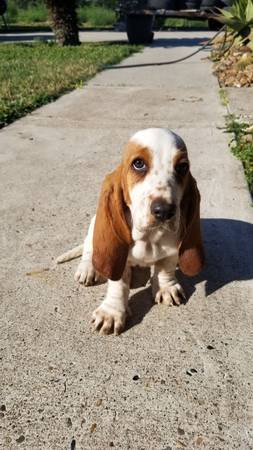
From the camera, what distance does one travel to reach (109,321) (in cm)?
228

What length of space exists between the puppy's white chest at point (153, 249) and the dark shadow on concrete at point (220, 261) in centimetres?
30

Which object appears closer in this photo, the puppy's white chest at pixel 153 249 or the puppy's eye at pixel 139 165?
the puppy's eye at pixel 139 165

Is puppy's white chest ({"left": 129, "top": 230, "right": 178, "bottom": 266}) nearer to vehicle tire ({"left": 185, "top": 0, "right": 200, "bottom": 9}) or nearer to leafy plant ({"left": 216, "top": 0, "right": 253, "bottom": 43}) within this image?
leafy plant ({"left": 216, "top": 0, "right": 253, "bottom": 43})

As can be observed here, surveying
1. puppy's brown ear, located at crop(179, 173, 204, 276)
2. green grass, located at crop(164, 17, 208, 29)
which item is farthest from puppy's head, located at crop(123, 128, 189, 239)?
green grass, located at crop(164, 17, 208, 29)

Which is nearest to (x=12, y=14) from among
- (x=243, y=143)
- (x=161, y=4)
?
(x=161, y=4)

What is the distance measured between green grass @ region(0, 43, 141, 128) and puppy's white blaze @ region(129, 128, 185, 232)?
4116mm

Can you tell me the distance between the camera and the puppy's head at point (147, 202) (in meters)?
1.93

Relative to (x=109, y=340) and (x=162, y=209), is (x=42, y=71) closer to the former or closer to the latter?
(x=109, y=340)

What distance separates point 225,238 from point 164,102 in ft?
13.5

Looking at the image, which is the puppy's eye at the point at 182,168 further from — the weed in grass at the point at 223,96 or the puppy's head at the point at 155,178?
Result: the weed in grass at the point at 223,96

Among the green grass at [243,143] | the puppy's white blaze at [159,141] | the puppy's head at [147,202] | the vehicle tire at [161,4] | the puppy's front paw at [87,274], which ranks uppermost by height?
the puppy's white blaze at [159,141]

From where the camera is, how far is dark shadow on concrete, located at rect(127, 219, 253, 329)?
2.53 meters

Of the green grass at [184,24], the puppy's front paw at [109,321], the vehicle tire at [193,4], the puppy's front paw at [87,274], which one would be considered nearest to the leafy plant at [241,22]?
the puppy's front paw at [87,274]

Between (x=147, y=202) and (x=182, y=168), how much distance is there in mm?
259
